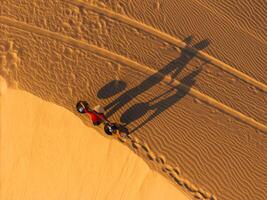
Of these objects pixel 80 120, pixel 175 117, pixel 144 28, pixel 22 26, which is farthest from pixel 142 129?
pixel 22 26

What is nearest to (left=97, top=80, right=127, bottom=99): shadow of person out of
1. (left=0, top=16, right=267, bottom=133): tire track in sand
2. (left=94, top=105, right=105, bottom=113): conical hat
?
(left=94, top=105, right=105, bottom=113): conical hat

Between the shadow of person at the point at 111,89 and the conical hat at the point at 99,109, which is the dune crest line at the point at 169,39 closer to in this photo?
the shadow of person at the point at 111,89

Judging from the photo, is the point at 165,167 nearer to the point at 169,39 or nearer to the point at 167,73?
the point at 167,73

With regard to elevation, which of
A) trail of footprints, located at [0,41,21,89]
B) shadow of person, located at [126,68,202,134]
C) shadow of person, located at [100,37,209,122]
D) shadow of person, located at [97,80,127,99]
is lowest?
shadow of person, located at [126,68,202,134]

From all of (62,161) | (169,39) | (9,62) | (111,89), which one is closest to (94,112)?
(111,89)

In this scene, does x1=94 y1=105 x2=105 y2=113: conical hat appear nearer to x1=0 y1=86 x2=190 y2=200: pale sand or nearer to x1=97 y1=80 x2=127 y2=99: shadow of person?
x1=97 y1=80 x2=127 y2=99: shadow of person

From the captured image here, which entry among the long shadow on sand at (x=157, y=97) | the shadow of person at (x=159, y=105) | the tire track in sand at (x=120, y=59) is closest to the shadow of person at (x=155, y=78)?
the long shadow on sand at (x=157, y=97)

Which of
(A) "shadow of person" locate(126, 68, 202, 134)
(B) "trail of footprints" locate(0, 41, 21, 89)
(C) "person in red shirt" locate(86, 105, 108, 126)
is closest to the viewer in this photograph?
(C) "person in red shirt" locate(86, 105, 108, 126)
